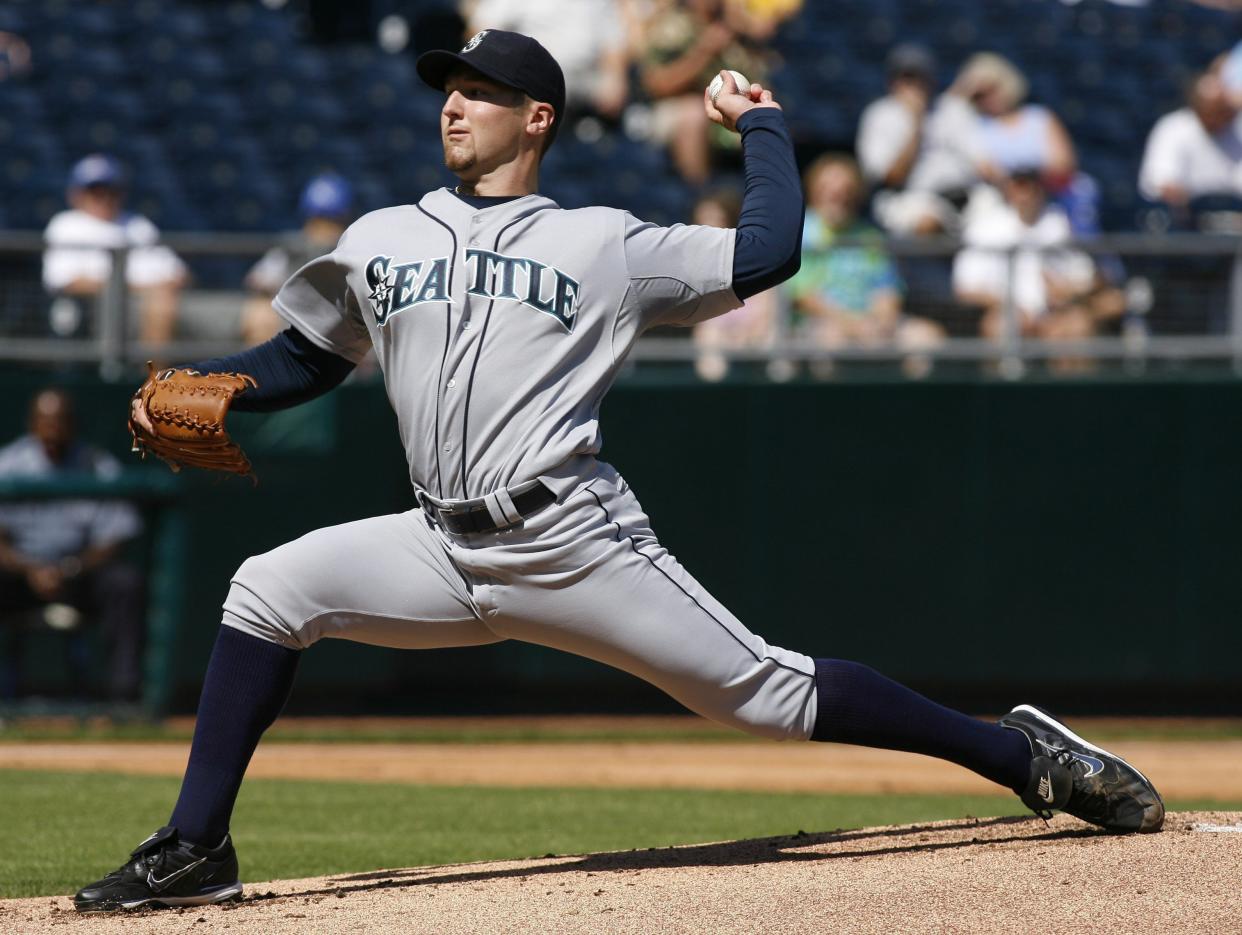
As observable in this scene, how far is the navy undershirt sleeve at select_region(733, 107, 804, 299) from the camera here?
3346 mm

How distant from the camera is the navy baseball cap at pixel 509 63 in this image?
3.35 metres

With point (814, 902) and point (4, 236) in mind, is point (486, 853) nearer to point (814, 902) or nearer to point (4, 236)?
point (814, 902)

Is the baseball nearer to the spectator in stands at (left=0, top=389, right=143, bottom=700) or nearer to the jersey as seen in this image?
the jersey

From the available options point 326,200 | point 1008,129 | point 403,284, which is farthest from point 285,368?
point 1008,129

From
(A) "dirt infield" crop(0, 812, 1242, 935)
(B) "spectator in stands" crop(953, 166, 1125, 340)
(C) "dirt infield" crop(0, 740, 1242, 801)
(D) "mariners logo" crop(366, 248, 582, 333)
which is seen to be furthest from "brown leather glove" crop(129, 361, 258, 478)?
(B) "spectator in stands" crop(953, 166, 1125, 340)

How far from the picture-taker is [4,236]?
7781 mm

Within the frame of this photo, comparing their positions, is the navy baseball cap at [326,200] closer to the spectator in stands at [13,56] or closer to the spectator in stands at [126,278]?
the spectator in stands at [126,278]

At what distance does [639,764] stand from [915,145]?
4.43 metres

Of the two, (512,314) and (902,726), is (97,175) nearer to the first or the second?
(512,314)

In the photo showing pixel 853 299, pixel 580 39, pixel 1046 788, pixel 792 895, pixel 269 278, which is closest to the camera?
pixel 792 895

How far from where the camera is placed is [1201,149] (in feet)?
33.4

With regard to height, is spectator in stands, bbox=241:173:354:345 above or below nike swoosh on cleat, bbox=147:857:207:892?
above

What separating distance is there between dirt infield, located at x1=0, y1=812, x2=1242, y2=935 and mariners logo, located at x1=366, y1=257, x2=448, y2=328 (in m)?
1.12

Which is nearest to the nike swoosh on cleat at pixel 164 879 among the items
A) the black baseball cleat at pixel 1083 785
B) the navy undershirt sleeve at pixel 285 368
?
the navy undershirt sleeve at pixel 285 368
